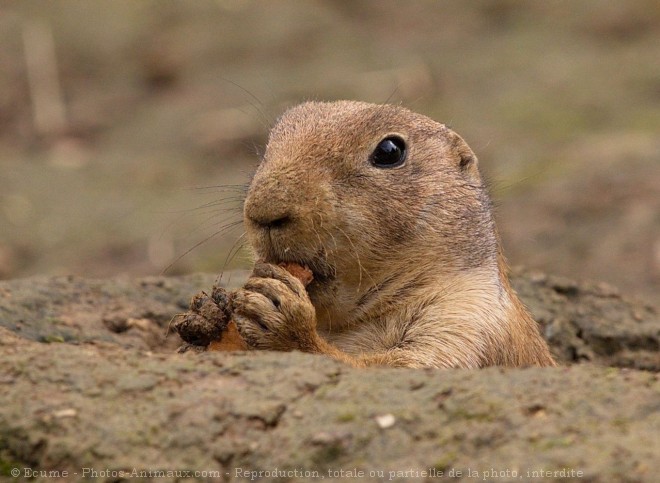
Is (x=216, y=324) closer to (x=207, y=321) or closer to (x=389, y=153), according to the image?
(x=207, y=321)

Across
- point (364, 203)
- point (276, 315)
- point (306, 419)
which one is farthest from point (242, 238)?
point (306, 419)

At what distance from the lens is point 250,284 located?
4.78 metres

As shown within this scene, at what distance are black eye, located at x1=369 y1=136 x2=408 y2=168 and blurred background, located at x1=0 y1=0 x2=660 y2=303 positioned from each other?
464 cm

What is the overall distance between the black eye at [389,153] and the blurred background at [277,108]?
464cm

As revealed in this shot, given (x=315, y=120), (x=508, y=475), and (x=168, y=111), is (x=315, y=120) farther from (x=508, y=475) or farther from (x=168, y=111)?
(x=168, y=111)

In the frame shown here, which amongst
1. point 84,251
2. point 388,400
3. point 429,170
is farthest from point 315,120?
point 84,251

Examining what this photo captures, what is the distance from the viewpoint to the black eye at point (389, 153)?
220 inches

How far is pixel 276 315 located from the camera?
464 centimetres

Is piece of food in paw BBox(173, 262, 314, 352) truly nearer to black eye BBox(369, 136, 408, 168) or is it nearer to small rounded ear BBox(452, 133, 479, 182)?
black eye BBox(369, 136, 408, 168)

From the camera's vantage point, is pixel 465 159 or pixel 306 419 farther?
pixel 465 159

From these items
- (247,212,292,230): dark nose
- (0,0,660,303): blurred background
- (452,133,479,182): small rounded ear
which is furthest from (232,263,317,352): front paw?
(0,0,660,303): blurred background

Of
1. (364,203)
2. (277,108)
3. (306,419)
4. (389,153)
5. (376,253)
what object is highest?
(389,153)

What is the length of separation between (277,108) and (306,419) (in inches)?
400

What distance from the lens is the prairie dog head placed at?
502 cm
